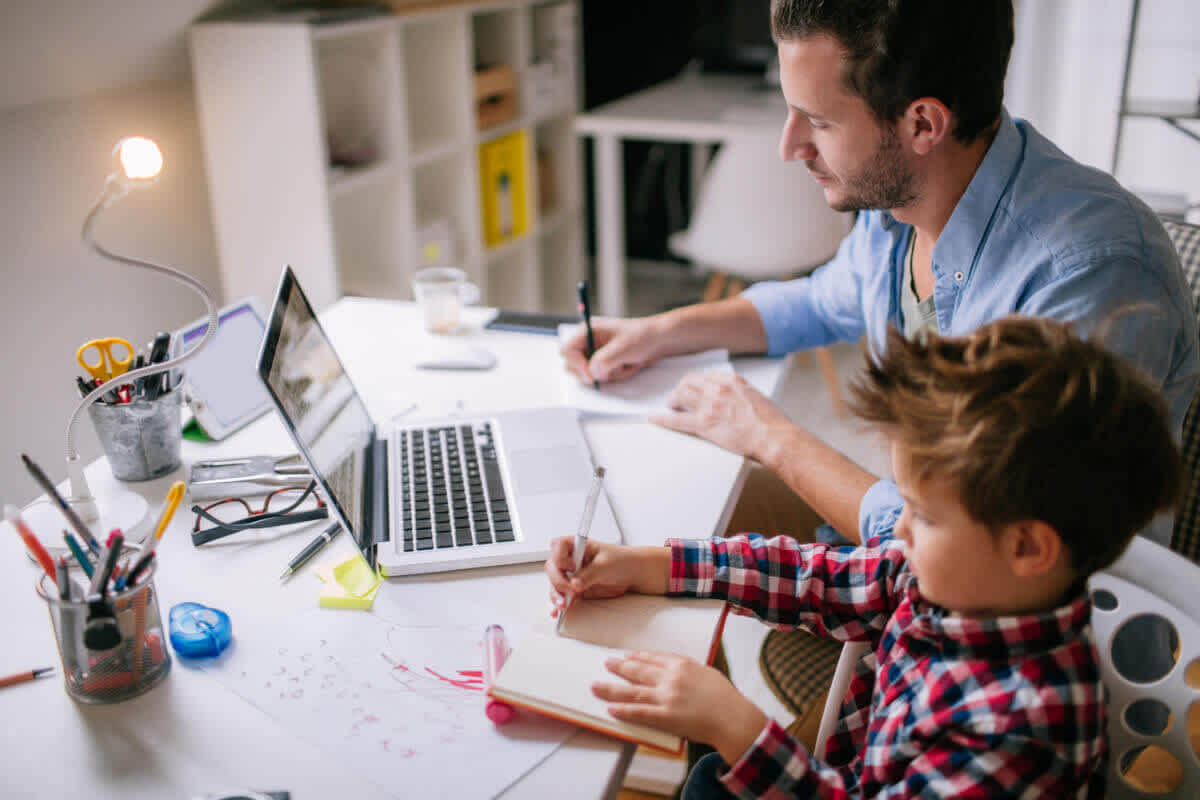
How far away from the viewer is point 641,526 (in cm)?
107

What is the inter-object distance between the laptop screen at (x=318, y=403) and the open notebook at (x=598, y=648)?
0.76 ft

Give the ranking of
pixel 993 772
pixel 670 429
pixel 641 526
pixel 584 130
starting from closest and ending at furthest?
1. pixel 993 772
2. pixel 641 526
3. pixel 670 429
4. pixel 584 130

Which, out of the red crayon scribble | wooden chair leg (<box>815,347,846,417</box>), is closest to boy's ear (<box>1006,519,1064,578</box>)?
the red crayon scribble

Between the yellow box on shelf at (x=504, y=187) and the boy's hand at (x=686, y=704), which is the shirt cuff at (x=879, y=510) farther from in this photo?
the yellow box on shelf at (x=504, y=187)

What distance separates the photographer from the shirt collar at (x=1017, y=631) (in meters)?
0.73

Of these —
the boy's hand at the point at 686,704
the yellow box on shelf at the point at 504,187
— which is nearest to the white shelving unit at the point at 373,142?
the yellow box on shelf at the point at 504,187

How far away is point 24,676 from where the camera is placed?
86 centimetres

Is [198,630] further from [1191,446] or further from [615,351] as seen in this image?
[1191,446]

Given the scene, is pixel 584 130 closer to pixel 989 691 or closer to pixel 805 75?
pixel 805 75

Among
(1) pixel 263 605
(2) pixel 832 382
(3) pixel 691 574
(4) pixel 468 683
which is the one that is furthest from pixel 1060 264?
(2) pixel 832 382

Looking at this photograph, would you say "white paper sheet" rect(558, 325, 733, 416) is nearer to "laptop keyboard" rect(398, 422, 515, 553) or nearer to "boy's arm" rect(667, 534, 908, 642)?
"laptop keyboard" rect(398, 422, 515, 553)

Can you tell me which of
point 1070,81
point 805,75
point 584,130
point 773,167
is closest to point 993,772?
point 805,75

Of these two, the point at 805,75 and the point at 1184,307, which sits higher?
the point at 805,75

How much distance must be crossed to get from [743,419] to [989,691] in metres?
0.57
